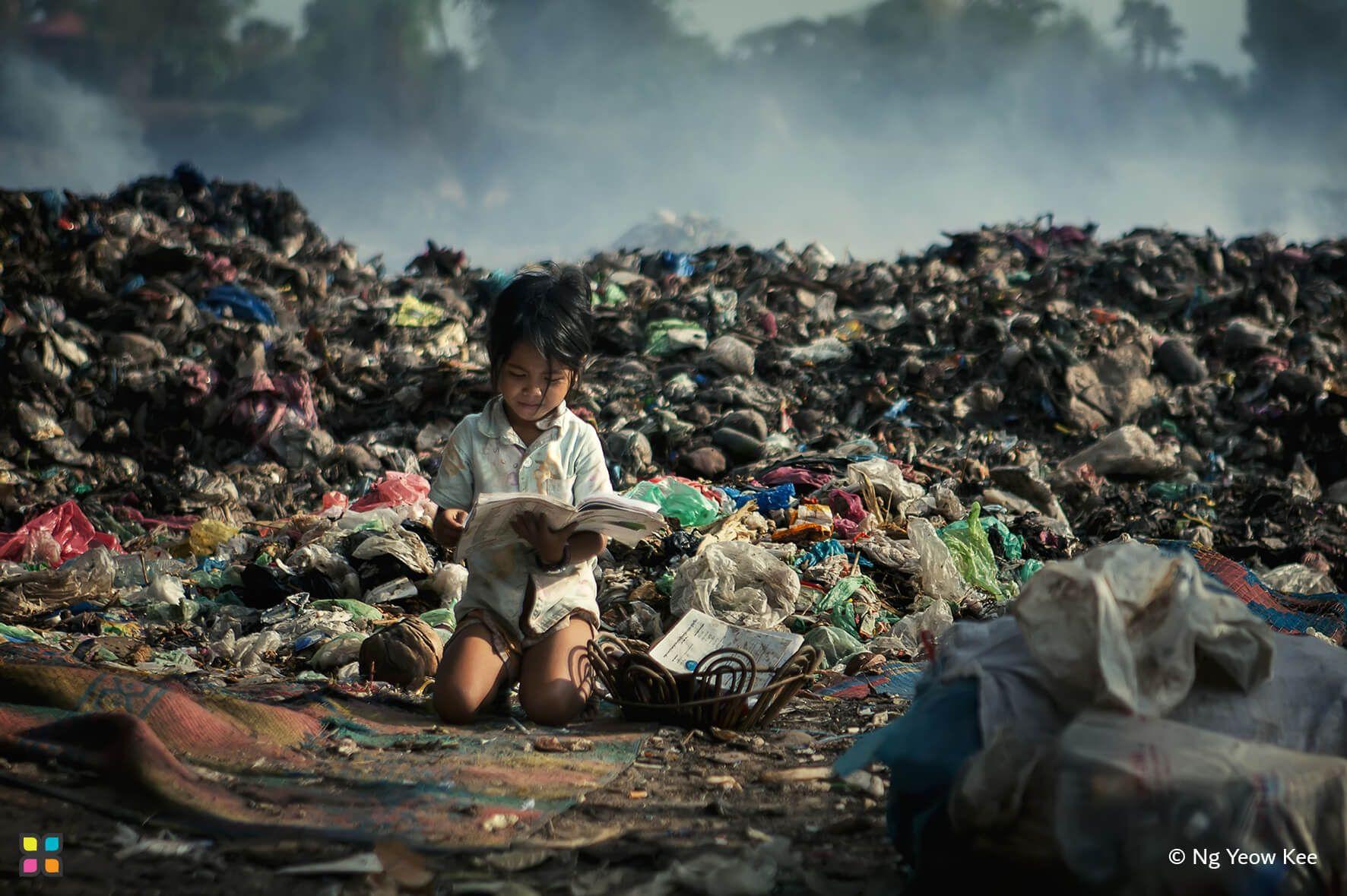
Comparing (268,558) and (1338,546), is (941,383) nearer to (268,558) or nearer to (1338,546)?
(1338,546)

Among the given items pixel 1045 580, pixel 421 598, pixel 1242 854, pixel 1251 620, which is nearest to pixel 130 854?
pixel 1045 580

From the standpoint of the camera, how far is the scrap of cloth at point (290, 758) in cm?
179

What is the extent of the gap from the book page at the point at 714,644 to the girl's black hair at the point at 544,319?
2.91ft

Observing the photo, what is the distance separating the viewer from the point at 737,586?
421 centimetres

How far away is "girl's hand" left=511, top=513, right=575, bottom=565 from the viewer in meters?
2.63

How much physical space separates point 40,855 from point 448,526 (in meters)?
1.28

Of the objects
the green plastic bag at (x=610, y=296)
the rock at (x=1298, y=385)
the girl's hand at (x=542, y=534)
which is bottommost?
the girl's hand at (x=542, y=534)

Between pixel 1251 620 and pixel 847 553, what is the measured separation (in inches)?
134

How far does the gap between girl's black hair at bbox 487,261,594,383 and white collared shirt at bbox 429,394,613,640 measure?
0.63 ft

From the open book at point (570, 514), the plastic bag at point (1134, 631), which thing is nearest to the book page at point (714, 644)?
the open book at point (570, 514)

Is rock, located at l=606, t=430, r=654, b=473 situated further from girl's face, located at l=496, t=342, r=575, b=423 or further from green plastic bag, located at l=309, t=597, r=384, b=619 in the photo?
girl's face, located at l=496, t=342, r=575, b=423

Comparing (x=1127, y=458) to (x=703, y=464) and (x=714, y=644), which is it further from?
(x=714, y=644)

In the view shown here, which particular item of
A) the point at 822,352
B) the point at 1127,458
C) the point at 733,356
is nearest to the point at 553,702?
the point at 1127,458

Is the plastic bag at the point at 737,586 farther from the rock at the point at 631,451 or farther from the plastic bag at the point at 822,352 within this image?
the plastic bag at the point at 822,352
